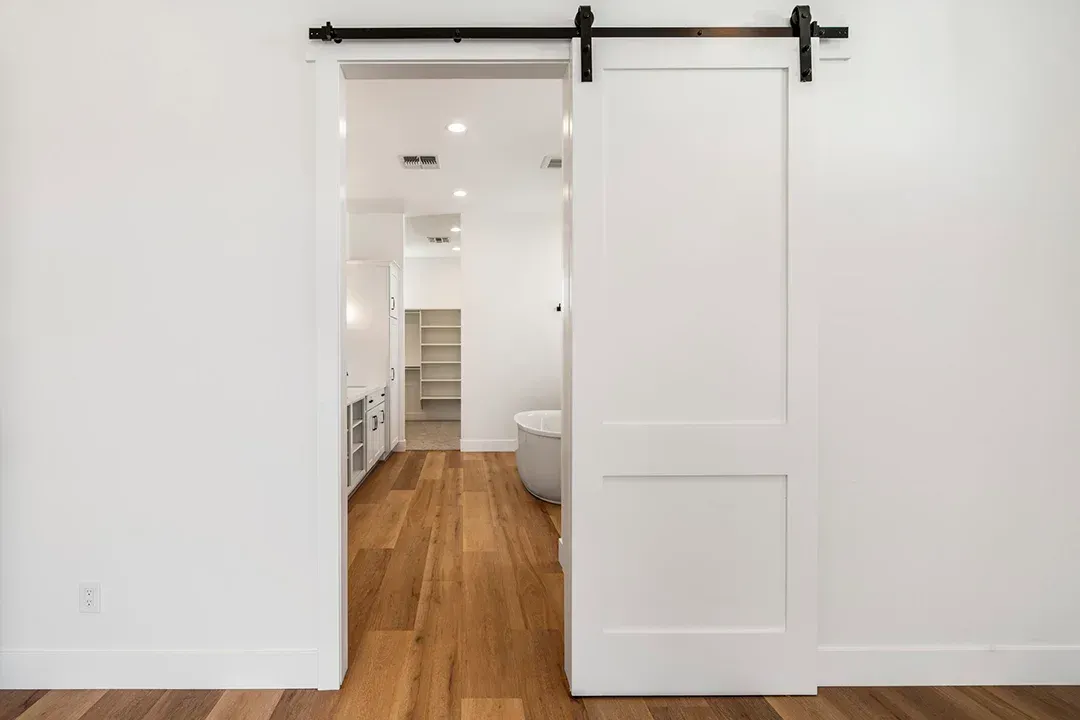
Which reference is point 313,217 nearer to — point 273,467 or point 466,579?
point 273,467

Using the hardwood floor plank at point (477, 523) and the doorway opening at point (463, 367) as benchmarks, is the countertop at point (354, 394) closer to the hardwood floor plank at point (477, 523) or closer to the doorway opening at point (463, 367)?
the doorway opening at point (463, 367)

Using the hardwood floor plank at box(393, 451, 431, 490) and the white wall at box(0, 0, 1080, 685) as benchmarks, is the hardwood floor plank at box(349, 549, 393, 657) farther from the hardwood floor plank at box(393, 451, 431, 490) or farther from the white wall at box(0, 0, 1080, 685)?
the hardwood floor plank at box(393, 451, 431, 490)

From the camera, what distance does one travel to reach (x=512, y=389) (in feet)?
19.4

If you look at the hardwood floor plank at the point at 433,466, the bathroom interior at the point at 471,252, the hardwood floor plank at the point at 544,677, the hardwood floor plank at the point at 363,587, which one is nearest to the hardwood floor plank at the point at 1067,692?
the hardwood floor plank at the point at 544,677

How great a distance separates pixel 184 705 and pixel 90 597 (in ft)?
1.58

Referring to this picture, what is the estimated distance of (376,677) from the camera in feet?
5.89

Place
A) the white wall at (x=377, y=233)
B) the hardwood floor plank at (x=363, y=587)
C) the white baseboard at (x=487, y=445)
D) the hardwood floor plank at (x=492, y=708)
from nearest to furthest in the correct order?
the hardwood floor plank at (x=492, y=708) → the hardwood floor plank at (x=363, y=587) → the white wall at (x=377, y=233) → the white baseboard at (x=487, y=445)

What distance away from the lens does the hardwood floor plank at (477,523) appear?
119 inches

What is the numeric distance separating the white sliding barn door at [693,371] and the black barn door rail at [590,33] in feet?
0.09

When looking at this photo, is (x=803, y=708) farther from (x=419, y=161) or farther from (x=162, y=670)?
(x=419, y=161)

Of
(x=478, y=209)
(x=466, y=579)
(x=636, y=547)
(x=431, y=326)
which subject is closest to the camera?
(x=636, y=547)

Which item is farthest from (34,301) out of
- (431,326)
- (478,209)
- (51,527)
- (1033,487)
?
(431,326)

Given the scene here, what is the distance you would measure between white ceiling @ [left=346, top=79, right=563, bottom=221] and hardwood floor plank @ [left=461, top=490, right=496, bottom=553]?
8.06ft

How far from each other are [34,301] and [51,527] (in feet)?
2.45
